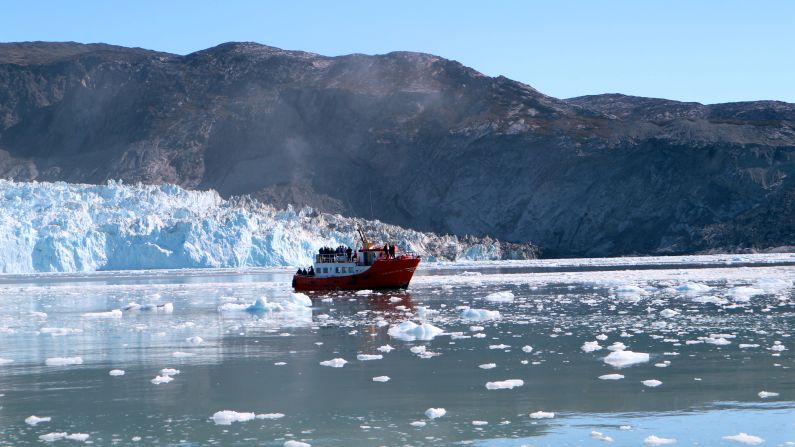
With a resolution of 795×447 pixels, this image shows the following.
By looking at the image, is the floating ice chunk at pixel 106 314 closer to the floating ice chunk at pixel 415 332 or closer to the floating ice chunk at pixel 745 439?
the floating ice chunk at pixel 415 332

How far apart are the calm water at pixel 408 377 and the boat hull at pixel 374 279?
12355mm

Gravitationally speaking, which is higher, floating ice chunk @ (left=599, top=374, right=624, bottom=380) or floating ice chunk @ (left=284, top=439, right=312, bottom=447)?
floating ice chunk @ (left=284, top=439, right=312, bottom=447)

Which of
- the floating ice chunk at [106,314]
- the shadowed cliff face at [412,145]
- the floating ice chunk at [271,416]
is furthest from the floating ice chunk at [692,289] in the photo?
the shadowed cliff face at [412,145]

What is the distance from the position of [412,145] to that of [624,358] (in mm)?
97911

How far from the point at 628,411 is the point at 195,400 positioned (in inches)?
201

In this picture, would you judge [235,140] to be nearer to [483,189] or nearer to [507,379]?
[483,189]

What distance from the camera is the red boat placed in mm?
36750

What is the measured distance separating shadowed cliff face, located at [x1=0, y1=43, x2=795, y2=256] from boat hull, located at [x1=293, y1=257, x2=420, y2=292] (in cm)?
5329

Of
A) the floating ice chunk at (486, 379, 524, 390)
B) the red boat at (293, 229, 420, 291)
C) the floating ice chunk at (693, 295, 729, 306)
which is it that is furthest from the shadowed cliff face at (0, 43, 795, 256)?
the floating ice chunk at (486, 379, 524, 390)

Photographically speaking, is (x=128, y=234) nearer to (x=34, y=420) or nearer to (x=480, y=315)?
(x=480, y=315)

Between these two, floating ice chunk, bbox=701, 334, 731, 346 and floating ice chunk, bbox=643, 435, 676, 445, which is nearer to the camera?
floating ice chunk, bbox=643, 435, 676, 445

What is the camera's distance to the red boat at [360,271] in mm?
36750

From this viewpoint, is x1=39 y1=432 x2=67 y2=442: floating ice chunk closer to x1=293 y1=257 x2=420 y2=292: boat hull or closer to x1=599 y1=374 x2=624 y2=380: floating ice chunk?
x1=599 y1=374 x2=624 y2=380: floating ice chunk

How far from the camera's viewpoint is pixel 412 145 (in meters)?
111
